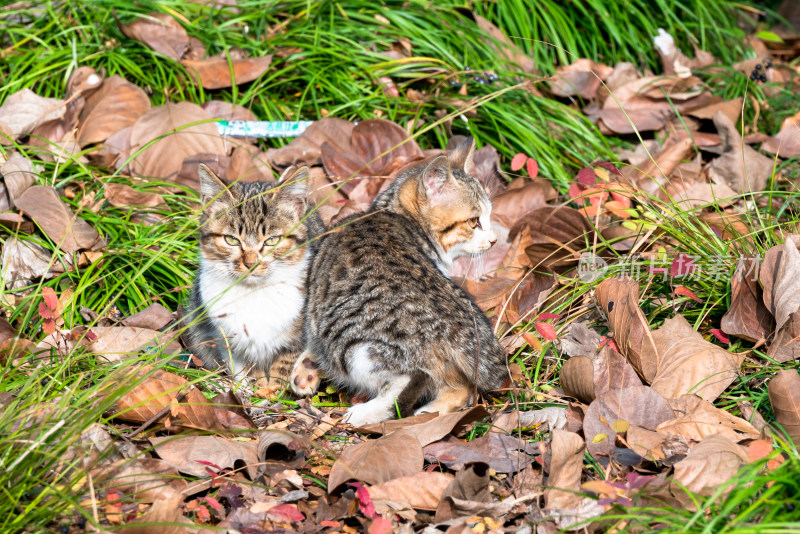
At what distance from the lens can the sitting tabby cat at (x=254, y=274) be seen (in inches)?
150

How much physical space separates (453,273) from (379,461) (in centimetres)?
207

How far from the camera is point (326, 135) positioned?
195 inches

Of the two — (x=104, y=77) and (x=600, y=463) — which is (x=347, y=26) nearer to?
(x=104, y=77)

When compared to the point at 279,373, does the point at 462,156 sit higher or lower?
higher

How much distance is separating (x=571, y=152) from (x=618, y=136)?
64 cm

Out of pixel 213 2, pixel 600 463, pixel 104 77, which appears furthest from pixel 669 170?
pixel 104 77

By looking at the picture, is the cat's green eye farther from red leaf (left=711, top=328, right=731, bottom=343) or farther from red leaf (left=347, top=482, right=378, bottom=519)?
red leaf (left=711, top=328, right=731, bottom=343)

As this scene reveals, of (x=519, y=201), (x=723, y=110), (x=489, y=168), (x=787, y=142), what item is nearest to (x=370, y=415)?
(x=519, y=201)

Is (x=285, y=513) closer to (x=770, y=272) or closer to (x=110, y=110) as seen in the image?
(x=770, y=272)

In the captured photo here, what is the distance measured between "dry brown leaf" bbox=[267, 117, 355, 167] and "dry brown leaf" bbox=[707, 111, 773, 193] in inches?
97.5

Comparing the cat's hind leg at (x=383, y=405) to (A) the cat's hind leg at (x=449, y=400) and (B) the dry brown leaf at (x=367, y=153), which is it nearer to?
(A) the cat's hind leg at (x=449, y=400)

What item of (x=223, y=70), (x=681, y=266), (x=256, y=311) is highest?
(x=223, y=70)

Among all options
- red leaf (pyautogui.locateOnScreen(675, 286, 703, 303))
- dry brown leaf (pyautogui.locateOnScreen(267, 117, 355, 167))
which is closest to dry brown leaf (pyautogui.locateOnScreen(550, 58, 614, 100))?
dry brown leaf (pyautogui.locateOnScreen(267, 117, 355, 167))

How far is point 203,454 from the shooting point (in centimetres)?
292
